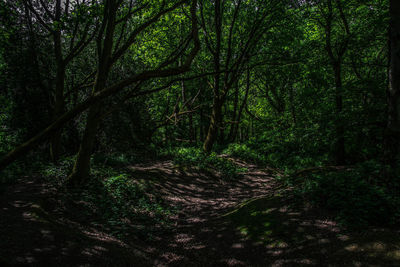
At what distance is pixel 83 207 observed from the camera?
657 cm

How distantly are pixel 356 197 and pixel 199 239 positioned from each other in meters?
3.88

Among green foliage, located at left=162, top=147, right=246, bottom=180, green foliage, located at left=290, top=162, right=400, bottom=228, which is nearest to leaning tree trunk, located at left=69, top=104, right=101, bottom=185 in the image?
green foliage, located at left=162, top=147, right=246, bottom=180

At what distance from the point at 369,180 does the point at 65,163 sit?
10538mm

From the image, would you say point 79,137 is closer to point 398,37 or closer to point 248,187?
point 248,187

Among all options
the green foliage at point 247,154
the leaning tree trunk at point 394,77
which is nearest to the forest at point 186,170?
the leaning tree trunk at point 394,77

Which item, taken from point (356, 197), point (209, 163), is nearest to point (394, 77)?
point (356, 197)

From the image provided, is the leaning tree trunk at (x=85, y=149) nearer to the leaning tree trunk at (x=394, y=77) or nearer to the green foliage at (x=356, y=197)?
the green foliage at (x=356, y=197)

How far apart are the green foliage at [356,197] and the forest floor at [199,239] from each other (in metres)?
0.34

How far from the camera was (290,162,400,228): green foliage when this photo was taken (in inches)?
167

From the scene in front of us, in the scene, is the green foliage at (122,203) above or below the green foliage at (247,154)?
below

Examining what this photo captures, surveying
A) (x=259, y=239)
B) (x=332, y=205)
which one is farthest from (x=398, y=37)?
(x=259, y=239)

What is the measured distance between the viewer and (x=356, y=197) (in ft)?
15.7

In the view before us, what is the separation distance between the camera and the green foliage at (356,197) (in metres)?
4.25

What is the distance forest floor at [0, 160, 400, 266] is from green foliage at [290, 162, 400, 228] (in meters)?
0.34
